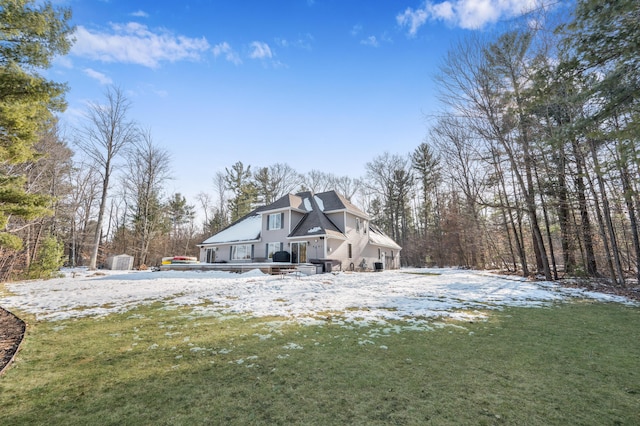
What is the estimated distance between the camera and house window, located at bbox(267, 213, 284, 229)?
840 inches

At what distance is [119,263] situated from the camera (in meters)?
22.0

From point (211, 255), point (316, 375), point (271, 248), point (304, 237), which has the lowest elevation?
point (316, 375)

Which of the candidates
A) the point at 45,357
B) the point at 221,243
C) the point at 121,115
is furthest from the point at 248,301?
the point at 121,115

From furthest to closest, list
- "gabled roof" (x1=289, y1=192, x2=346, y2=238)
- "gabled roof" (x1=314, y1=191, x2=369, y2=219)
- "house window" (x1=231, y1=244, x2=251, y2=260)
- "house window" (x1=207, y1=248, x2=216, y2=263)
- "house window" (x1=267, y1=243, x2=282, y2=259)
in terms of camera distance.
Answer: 1. "house window" (x1=207, y1=248, x2=216, y2=263)
2. "house window" (x1=231, y1=244, x2=251, y2=260)
3. "gabled roof" (x1=314, y1=191, x2=369, y2=219)
4. "house window" (x1=267, y1=243, x2=282, y2=259)
5. "gabled roof" (x1=289, y1=192, x2=346, y2=238)

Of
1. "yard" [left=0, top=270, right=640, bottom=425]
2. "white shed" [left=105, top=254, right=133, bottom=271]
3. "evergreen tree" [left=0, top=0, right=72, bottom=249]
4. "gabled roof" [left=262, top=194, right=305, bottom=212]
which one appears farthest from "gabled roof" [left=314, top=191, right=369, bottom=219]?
"evergreen tree" [left=0, top=0, right=72, bottom=249]

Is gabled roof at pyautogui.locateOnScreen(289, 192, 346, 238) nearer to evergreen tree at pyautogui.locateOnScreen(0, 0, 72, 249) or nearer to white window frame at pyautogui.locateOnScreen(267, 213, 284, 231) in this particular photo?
white window frame at pyautogui.locateOnScreen(267, 213, 284, 231)

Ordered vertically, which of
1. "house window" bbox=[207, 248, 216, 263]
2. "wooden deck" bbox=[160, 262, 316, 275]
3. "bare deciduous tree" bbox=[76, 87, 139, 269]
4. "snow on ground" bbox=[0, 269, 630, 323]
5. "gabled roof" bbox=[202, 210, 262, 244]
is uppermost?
"bare deciduous tree" bbox=[76, 87, 139, 269]

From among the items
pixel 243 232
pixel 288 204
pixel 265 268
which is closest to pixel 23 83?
pixel 265 268

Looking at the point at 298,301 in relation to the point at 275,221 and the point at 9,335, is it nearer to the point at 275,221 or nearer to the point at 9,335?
the point at 9,335

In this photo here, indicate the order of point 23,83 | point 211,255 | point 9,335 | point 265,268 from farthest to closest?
point 211,255, point 265,268, point 23,83, point 9,335

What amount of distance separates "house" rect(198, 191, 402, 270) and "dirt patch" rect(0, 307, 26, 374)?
1331cm

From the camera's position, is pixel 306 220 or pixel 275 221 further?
pixel 275 221

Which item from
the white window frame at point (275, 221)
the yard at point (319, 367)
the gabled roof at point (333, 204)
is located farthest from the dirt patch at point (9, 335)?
the gabled roof at point (333, 204)

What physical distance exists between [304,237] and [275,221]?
3505mm
